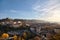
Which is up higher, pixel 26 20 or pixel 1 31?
pixel 26 20

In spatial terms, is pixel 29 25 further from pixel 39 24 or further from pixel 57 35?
pixel 57 35

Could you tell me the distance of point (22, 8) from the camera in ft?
6.08

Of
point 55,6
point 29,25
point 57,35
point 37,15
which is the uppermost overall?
point 55,6

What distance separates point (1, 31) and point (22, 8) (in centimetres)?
41

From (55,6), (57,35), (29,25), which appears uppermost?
(55,6)

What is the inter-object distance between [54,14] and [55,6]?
0.36ft

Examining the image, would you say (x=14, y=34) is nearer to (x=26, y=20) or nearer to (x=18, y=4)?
(x=26, y=20)

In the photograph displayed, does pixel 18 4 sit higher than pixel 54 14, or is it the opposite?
pixel 18 4

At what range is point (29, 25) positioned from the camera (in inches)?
71.9

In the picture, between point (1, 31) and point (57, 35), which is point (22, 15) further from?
point (57, 35)

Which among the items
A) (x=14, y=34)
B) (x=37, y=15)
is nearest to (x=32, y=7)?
(x=37, y=15)

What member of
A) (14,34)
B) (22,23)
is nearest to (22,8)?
(22,23)

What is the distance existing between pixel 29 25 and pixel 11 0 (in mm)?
412

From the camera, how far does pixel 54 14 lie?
182cm
